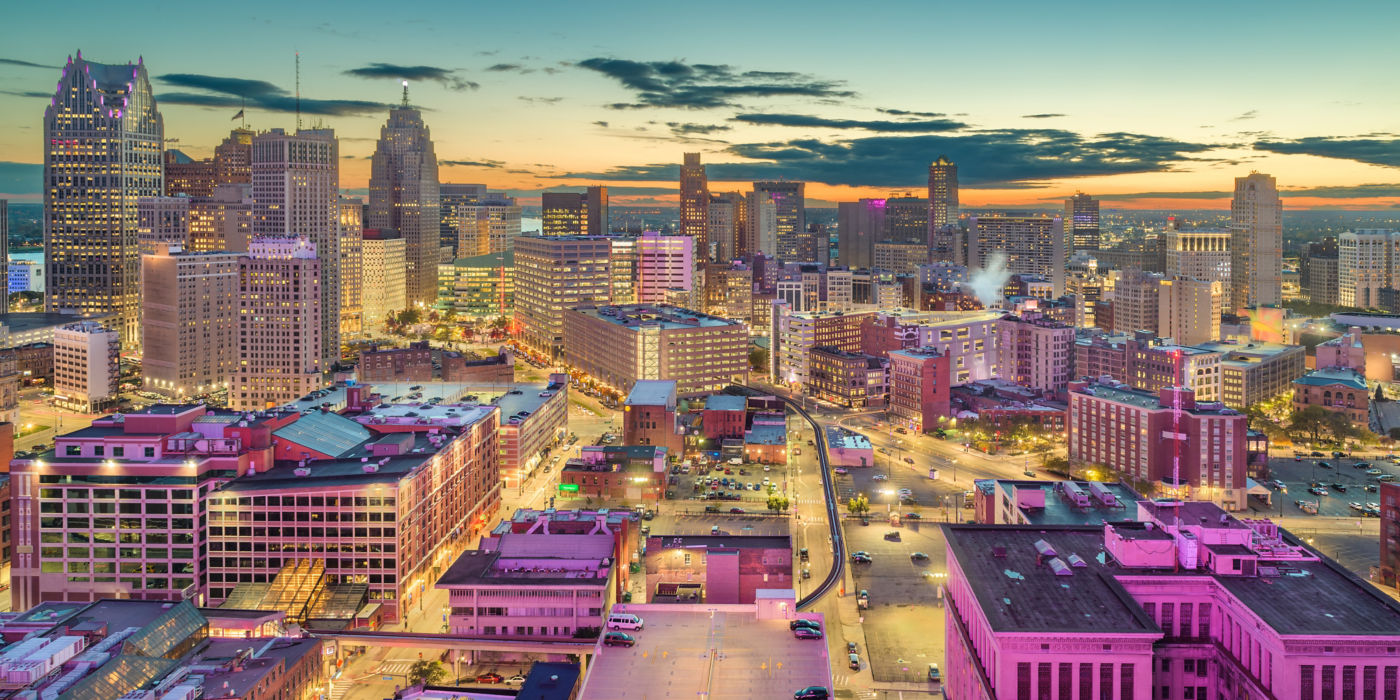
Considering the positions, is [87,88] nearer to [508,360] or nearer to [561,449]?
[508,360]

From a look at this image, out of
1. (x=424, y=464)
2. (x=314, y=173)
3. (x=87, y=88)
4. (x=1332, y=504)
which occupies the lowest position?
(x=1332, y=504)

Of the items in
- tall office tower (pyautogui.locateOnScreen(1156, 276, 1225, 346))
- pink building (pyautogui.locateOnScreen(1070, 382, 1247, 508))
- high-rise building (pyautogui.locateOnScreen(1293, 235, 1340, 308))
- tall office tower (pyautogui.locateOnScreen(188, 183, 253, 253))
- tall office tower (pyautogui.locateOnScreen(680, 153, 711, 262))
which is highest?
tall office tower (pyautogui.locateOnScreen(680, 153, 711, 262))

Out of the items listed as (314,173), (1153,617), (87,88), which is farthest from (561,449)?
(87,88)

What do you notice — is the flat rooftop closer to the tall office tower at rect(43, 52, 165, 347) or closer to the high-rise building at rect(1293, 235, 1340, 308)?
the tall office tower at rect(43, 52, 165, 347)

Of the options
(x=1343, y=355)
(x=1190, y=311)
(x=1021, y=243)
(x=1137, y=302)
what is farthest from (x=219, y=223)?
(x=1021, y=243)

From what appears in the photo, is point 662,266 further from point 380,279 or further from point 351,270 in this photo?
point 380,279

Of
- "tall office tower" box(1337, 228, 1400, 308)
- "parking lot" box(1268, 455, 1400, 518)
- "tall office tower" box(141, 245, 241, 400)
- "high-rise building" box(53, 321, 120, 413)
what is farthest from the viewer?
"tall office tower" box(1337, 228, 1400, 308)

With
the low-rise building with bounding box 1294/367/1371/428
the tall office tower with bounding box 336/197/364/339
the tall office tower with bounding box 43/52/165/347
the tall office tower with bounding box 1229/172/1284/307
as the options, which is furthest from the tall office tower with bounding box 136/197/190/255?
the tall office tower with bounding box 1229/172/1284/307
